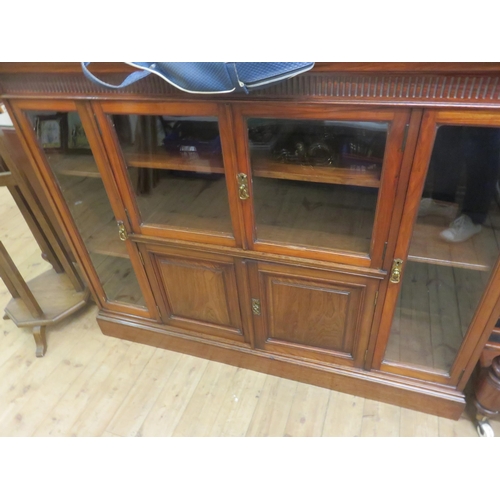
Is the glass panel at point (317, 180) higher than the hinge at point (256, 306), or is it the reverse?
the glass panel at point (317, 180)

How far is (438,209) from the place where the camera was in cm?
101

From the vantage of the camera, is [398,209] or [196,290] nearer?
[398,209]

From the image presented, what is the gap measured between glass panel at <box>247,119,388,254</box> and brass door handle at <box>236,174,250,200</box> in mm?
39

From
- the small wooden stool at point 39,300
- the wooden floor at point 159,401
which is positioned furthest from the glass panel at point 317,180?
the small wooden stool at point 39,300

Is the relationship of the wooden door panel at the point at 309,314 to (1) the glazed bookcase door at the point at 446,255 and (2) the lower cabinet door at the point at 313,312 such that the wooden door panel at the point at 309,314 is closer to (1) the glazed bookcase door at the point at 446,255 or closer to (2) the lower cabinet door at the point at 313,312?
(2) the lower cabinet door at the point at 313,312

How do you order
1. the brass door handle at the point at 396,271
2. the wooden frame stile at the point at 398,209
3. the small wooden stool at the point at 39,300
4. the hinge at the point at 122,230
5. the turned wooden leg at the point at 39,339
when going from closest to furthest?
the wooden frame stile at the point at 398,209
the brass door handle at the point at 396,271
the hinge at the point at 122,230
the small wooden stool at the point at 39,300
the turned wooden leg at the point at 39,339

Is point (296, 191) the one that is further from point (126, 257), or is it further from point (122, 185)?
point (126, 257)

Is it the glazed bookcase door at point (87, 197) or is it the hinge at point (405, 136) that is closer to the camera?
the hinge at point (405, 136)

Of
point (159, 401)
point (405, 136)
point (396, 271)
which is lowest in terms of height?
point (159, 401)

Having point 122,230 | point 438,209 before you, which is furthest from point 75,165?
point 438,209

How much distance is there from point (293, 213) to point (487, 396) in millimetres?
843

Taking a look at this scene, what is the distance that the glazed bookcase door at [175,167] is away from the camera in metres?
0.97

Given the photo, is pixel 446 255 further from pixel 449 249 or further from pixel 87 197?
pixel 87 197

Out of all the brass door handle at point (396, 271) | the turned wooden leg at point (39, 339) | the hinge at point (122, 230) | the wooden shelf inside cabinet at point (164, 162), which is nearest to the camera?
the brass door handle at point (396, 271)
